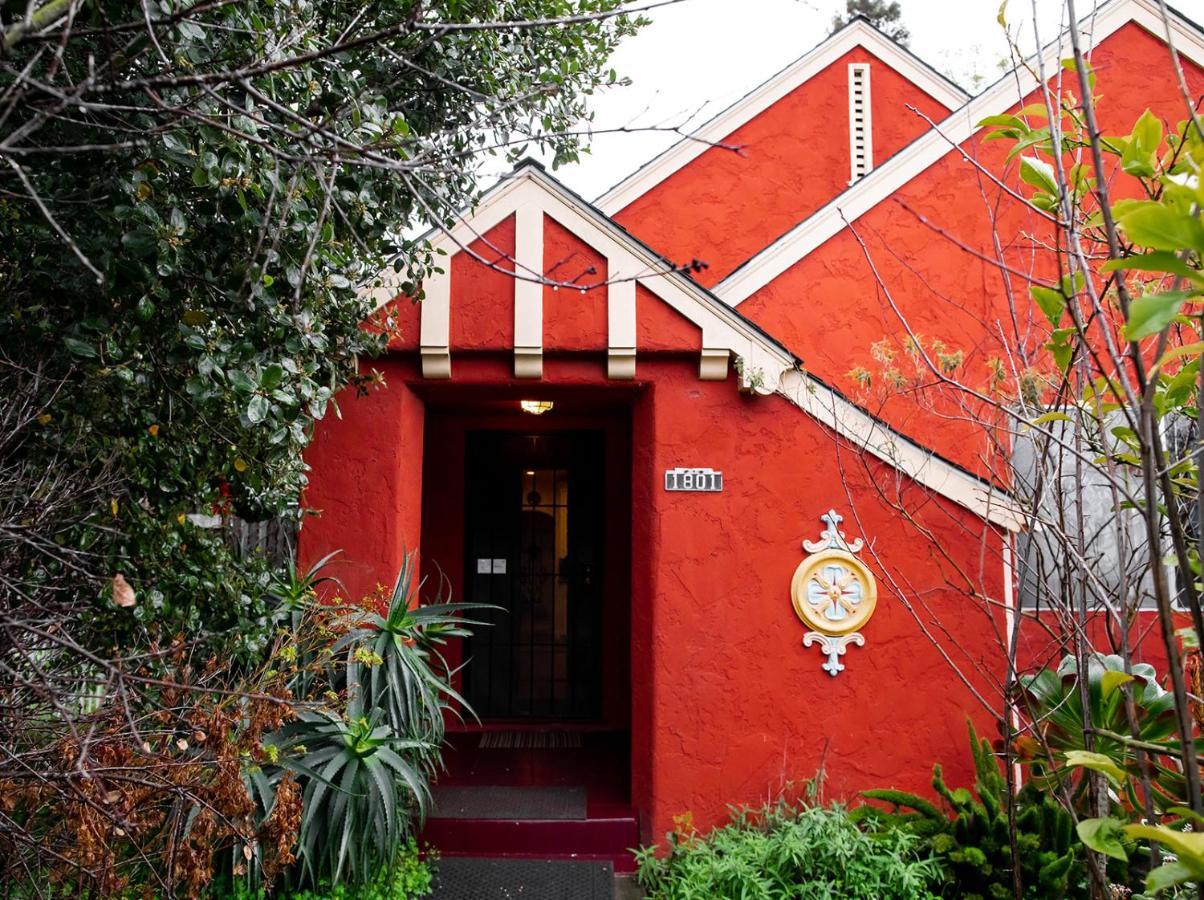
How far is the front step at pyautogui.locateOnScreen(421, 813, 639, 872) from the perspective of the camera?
5328 mm

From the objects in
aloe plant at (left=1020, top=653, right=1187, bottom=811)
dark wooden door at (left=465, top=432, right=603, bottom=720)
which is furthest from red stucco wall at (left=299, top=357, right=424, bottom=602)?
aloe plant at (left=1020, top=653, right=1187, bottom=811)

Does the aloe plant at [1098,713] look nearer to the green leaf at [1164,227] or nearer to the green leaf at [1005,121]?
the green leaf at [1005,121]

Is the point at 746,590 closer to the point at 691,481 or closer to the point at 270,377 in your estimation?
the point at 691,481


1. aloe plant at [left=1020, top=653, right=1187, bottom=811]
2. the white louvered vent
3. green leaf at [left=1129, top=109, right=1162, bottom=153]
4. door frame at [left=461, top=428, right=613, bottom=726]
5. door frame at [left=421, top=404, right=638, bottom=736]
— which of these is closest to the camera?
green leaf at [left=1129, top=109, right=1162, bottom=153]

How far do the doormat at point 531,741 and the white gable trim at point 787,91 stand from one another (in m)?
5.09

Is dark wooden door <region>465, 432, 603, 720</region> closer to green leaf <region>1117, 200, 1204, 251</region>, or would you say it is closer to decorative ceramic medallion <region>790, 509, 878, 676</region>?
decorative ceramic medallion <region>790, 509, 878, 676</region>

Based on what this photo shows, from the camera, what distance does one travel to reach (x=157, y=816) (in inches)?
148

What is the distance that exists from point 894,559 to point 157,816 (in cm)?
420

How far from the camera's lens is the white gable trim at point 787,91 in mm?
8883

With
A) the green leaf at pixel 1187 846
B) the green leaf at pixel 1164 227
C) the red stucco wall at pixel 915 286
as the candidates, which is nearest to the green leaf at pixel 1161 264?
the green leaf at pixel 1164 227

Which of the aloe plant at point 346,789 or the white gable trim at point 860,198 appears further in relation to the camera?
the white gable trim at point 860,198

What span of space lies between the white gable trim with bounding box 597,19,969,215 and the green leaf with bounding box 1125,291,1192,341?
312 inches

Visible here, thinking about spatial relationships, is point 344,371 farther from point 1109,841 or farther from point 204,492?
point 1109,841

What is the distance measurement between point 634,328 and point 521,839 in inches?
127
